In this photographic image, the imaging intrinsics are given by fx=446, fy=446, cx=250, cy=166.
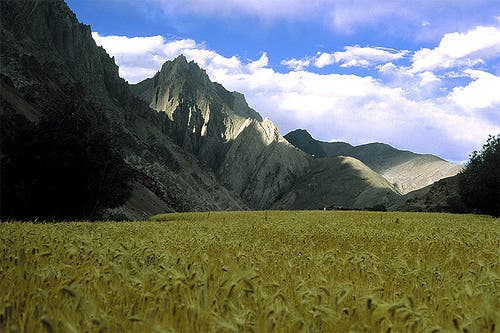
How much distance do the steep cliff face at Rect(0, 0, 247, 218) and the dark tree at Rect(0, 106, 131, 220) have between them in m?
49.1

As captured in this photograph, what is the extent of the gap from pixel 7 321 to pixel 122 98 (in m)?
156

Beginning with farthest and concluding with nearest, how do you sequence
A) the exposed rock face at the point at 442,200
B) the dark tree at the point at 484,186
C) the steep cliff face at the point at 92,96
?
the steep cliff face at the point at 92,96
the exposed rock face at the point at 442,200
the dark tree at the point at 484,186

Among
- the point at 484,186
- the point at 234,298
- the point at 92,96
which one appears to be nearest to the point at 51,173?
the point at 234,298

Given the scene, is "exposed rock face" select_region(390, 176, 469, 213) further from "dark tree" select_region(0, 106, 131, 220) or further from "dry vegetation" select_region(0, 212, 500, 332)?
"dry vegetation" select_region(0, 212, 500, 332)

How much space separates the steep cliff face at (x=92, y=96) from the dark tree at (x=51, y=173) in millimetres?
49053

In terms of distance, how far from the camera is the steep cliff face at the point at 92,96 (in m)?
97.7

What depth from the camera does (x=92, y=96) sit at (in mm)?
128875

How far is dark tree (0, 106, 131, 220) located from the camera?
99.3ft

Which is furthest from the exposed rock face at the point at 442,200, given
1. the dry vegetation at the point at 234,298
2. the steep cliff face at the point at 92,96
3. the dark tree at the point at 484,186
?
the dry vegetation at the point at 234,298

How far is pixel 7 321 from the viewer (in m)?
2.43

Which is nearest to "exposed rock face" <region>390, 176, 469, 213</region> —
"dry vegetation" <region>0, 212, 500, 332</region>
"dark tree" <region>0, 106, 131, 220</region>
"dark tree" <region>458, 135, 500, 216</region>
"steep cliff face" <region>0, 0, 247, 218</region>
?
"dark tree" <region>458, 135, 500, 216</region>

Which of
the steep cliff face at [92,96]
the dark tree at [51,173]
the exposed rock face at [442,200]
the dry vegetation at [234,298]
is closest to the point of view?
the dry vegetation at [234,298]

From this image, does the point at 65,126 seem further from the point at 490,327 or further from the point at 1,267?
the point at 490,327

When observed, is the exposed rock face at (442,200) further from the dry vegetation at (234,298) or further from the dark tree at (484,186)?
the dry vegetation at (234,298)
